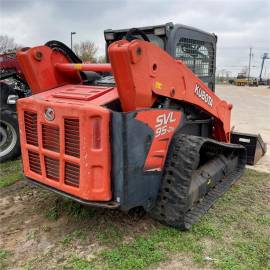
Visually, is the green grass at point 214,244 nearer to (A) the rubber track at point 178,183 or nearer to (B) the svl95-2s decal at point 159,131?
(A) the rubber track at point 178,183

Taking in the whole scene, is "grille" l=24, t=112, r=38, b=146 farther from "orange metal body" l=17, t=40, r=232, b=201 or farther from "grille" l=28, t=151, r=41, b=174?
"grille" l=28, t=151, r=41, b=174

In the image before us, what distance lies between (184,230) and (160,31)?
2.10 meters

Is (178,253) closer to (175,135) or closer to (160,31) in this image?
(175,135)

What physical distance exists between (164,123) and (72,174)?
0.96 metres

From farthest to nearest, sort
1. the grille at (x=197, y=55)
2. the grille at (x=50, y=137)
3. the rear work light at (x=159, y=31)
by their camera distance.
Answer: the grille at (x=197, y=55)
the rear work light at (x=159, y=31)
the grille at (x=50, y=137)

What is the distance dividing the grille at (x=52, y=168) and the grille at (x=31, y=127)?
23cm

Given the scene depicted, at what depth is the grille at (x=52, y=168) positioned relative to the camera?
3160mm

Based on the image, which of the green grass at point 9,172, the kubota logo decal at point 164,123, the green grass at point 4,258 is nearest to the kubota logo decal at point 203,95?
the kubota logo decal at point 164,123

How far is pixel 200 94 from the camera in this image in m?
3.82

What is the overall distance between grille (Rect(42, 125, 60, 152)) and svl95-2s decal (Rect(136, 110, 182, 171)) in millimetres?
761

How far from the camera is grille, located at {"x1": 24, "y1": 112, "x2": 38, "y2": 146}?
3.23 meters

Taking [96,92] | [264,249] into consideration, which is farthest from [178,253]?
[96,92]

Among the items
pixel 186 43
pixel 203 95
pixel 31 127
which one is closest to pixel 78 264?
pixel 31 127

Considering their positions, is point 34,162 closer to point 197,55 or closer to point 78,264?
point 78,264
